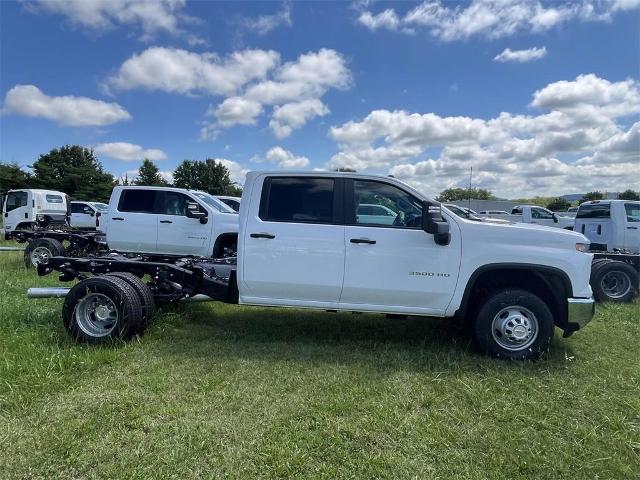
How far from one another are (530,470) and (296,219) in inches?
118

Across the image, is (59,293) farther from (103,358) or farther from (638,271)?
(638,271)

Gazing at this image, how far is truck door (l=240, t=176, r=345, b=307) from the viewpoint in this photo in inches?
180

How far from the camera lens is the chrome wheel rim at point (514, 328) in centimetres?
450

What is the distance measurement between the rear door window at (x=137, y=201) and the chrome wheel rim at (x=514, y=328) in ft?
25.6

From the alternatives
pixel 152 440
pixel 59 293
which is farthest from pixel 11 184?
pixel 152 440

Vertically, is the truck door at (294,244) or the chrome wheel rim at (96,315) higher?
the truck door at (294,244)

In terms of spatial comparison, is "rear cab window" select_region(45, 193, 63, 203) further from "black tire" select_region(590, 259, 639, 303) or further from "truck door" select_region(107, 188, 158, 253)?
"black tire" select_region(590, 259, 639, 303)

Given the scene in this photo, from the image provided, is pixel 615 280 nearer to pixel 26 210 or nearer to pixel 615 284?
pixel 615 284

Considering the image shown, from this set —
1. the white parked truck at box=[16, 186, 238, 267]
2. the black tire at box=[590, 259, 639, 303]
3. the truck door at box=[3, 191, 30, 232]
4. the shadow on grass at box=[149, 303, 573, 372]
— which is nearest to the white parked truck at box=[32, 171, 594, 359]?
the shadow on grass at box=[149, 303, 573, 372]

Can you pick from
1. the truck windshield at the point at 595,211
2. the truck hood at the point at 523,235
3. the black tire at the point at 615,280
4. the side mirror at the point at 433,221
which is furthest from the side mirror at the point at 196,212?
the truck windshield at the point at 595,211

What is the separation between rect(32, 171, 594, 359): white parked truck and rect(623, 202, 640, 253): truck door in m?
7.25

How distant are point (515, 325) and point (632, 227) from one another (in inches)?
311

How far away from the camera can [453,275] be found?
176 inches

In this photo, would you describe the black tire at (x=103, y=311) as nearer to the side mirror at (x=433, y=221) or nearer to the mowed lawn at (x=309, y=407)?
the mowed lawn at (x=309, y=407)
